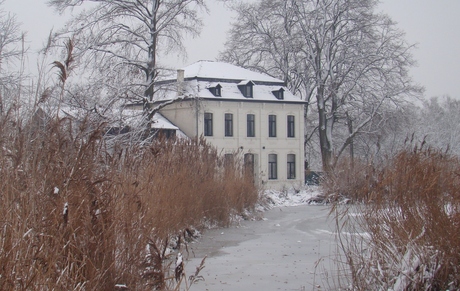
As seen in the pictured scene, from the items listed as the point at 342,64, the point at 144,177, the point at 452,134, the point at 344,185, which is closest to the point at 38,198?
the point at 144,177

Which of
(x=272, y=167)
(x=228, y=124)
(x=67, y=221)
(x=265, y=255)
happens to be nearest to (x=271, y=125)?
(x=272, y=167)

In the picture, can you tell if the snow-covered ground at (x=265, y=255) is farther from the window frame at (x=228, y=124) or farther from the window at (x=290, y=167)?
the window at (x=290, y=167)

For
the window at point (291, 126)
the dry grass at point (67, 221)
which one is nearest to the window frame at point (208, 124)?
the window at point (291, 126)

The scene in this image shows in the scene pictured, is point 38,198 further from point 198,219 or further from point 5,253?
point 198,219

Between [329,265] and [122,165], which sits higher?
[122,165]

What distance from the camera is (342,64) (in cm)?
3662

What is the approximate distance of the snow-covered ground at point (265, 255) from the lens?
7.90 metres

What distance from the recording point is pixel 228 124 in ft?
117

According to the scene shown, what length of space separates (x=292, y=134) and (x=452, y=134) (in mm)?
Answer: 25385

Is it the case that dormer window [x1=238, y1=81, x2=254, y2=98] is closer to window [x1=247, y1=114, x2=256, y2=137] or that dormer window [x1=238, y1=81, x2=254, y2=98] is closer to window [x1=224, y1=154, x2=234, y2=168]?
window [x1=247, y1=114, x2=256, y2=137]

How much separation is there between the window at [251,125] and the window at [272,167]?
1.76 metres

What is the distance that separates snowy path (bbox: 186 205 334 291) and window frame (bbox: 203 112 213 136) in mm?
18728

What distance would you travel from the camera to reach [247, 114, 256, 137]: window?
36.6 m

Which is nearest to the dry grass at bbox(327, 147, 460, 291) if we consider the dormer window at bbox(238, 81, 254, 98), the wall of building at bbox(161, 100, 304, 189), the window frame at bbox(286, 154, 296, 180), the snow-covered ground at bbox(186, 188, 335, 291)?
the snow-covered ground at bbox(186, 188, 335, 291)
